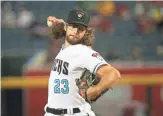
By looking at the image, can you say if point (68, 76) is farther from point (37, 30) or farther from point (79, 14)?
point (37, 30)

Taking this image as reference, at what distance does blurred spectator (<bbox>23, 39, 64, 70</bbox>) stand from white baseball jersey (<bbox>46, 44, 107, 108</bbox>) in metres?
5.03

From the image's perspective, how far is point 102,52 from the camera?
10.0 m

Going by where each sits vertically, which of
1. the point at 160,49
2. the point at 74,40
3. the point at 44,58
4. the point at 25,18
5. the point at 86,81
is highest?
the point at 25,18

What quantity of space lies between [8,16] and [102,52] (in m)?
2.37

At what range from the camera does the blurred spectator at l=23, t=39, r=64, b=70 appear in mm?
A: 9219

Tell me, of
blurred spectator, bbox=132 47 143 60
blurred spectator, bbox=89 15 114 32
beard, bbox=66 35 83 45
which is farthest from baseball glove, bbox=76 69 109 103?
blurred spectator, bbox=89 15 114 32

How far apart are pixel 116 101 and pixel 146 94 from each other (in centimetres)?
55

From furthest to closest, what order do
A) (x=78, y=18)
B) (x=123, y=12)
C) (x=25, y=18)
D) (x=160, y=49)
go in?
(x=123, y=12), (x=25, y=18), (x=160, y=49), (x=78, y=18)

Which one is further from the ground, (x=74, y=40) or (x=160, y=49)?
(x=74, y=40)

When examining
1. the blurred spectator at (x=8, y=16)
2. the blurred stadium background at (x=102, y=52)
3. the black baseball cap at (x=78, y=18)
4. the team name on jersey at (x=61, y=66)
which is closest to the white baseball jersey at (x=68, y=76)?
the team name on jersey at (x=61, y=66)

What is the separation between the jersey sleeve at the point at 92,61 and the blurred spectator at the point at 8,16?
7105 mm

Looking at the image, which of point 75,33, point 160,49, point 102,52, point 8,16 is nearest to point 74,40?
point 75,33

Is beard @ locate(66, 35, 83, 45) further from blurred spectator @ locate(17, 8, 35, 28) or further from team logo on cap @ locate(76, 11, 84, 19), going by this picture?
blurred spectator @ locate(17, 8, 35, 28)

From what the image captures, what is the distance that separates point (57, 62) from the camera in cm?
412
